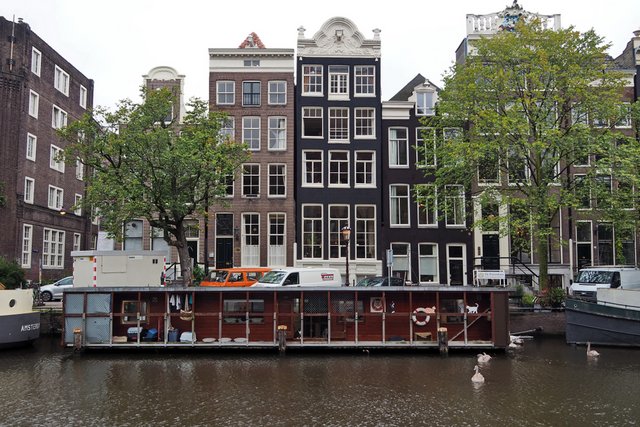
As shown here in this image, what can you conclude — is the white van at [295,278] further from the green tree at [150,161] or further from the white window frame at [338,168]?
the white window frame at [338,168]

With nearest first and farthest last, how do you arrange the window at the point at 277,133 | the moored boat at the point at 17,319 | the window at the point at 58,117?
the moored boat at the point at 17,319, the window at the point at 277,133, the window at the point at 58,117

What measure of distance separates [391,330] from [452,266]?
1776 centimetres

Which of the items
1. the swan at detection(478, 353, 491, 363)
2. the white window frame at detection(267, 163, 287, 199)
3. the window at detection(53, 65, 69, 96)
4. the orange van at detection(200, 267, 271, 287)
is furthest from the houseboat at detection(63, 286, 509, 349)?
the window at detection(53, 65, 69, 96)

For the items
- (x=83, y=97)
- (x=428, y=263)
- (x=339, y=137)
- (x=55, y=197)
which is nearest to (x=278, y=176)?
(x=339, y=137)

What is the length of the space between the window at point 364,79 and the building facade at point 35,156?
67.6ft

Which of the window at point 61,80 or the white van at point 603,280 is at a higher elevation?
the window at point 61,80

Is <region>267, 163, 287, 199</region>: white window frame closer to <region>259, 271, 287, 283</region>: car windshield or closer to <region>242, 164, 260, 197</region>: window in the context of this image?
<region>242, 164, 260, 197</region>: window

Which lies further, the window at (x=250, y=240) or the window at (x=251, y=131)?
the window at (x=251, y=131)

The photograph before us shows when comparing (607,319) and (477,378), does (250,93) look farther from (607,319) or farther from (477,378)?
(477,378)

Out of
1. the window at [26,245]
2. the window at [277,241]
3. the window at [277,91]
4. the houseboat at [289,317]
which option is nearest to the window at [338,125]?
the window at [277,91]

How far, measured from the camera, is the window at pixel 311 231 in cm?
4181

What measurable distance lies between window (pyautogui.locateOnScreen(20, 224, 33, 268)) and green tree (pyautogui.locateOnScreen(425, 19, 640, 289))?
98.7 feet

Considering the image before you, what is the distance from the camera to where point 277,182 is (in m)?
42.6

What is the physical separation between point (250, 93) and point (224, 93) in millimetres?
1891
